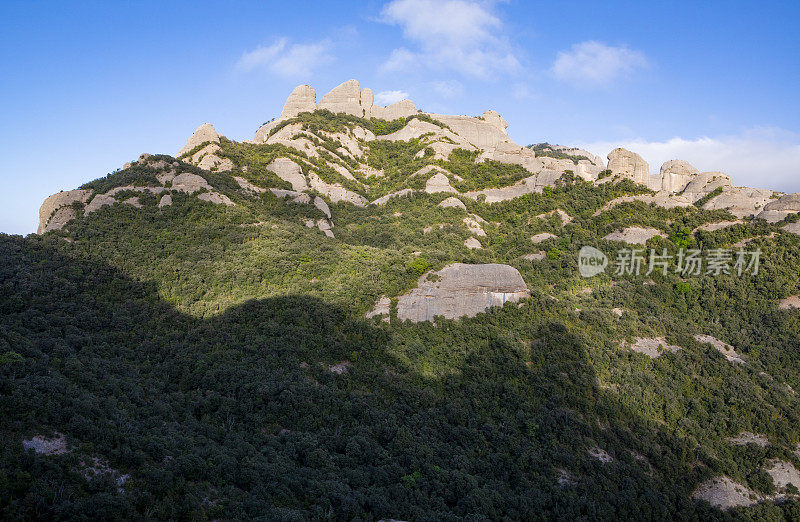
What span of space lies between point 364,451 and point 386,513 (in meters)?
4.18

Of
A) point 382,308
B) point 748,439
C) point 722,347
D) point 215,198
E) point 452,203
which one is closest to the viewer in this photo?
point 748,439

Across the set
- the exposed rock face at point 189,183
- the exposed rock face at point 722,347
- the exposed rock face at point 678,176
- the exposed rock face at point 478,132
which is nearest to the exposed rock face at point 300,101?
the exposed rock face at point 478,132

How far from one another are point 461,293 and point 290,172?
3461 centimetres

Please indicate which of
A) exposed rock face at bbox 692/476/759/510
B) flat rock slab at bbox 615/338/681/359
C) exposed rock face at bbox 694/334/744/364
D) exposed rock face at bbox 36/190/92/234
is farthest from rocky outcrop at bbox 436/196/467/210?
exposed rock face at bbox 36/190/92/234

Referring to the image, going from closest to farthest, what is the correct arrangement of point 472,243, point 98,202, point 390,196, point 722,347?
point 722,347 → point 98,202 → point 472,243 → point 390,196

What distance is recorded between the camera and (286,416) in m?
24.2

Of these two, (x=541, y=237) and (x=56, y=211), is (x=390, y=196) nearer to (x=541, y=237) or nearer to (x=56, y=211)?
(x=541, y=237)

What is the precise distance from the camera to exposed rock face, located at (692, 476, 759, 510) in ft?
86.3

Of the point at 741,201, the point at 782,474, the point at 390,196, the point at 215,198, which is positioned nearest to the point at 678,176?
the point at 741,201

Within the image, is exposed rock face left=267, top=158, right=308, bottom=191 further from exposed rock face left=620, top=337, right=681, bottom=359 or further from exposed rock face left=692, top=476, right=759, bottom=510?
exposed rock face left=692, top=476, right=759, bottom=510

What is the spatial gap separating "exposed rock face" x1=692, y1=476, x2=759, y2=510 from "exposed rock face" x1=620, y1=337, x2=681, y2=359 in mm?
9553

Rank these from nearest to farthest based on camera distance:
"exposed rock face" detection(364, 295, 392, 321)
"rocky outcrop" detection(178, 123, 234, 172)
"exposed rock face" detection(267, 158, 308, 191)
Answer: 1. "exposed rock face" detection(364, 295, 392, 321)
2. "rocky outcrop" detection(178, 123, 234, 172)
3. "exposed rock face" detection(267, 158, 308, 191)

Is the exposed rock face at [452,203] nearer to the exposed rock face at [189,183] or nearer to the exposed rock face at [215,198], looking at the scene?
the exposed rock face at [215,198]

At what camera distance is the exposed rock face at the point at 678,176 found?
62.8 meters
